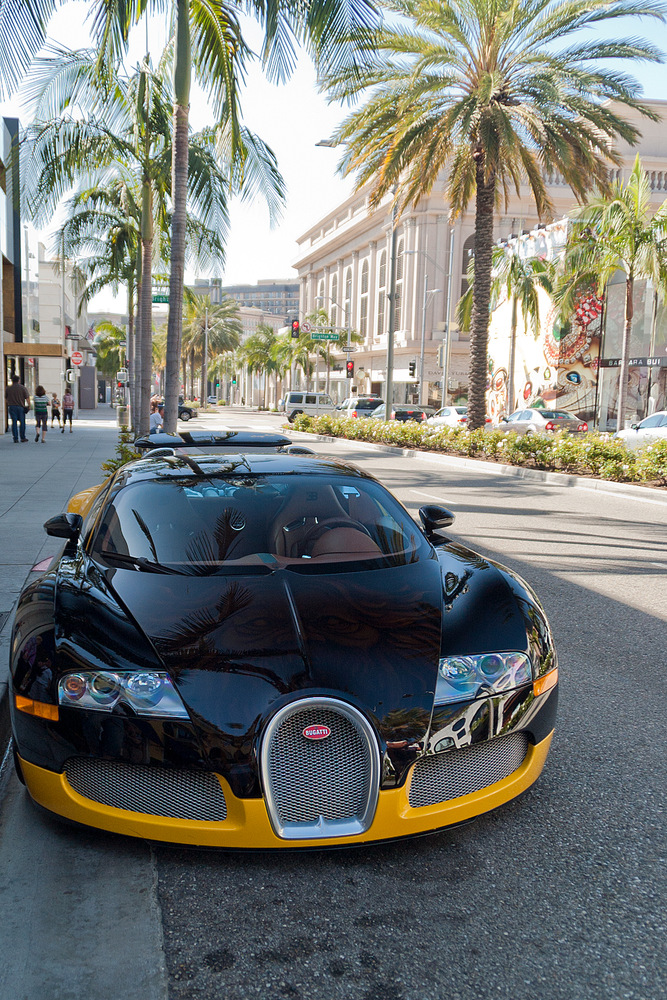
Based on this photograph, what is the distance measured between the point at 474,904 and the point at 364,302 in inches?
3112

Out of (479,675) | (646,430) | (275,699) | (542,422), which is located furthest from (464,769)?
(542,422)

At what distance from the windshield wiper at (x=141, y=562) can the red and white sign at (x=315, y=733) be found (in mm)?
1105

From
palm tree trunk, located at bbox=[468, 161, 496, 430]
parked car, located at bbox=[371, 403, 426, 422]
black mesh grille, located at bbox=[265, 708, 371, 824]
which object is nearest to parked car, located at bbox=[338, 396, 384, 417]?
parked car, located at bbox=[371, 403, 426, 422]

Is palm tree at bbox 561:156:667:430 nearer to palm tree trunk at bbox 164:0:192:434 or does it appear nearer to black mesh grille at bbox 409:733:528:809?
palm tree trunk at bbox 164:0:192:434

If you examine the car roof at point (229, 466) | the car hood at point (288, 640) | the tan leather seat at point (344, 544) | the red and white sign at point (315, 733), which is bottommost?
the red and white sign at point (315, 733)

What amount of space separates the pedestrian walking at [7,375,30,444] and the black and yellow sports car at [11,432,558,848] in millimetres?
21179

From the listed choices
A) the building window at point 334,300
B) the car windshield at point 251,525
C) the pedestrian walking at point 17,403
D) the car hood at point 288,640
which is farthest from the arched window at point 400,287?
the car hood at point 288,640

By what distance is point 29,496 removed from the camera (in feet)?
40.8

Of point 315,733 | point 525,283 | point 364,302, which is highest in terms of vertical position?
point 364,302

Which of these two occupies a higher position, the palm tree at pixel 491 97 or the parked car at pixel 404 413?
the palm tree at pixel 491 97

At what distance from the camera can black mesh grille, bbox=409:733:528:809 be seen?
283 cm

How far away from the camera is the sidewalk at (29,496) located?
240 inches

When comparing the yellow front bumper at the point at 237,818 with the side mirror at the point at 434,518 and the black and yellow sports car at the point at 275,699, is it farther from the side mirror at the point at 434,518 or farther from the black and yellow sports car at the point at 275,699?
the side mirror at the point at 434,518

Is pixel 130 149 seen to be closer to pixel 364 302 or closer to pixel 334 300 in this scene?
pixel 364 302
